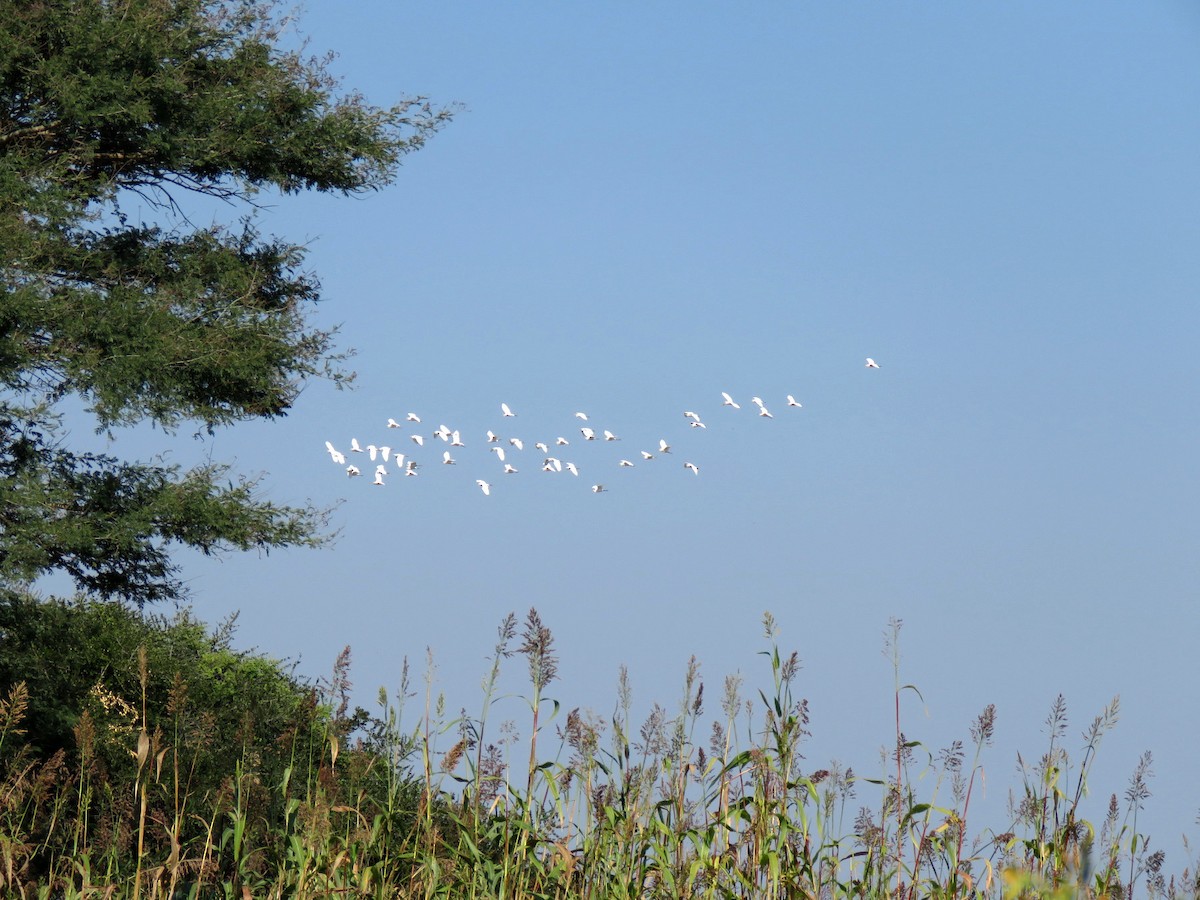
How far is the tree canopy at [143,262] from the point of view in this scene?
9.89 m

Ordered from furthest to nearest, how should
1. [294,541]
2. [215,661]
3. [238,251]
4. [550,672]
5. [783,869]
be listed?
[215,661]
[238,251]
[294,541]
[783,869]
[550,672]

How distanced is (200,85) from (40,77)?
1.51 metres

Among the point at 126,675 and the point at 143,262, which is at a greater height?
the point at 143,262

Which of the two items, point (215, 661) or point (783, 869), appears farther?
point (215, 661)

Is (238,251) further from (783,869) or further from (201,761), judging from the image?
(783,869)

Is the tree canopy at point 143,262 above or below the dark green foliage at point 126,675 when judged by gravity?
above

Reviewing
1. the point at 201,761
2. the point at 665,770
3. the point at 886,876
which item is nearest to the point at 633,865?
the point at 665,770

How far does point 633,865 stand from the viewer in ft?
12.2

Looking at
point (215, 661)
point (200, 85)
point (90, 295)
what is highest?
point (200, 85)

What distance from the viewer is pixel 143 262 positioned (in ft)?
37.2

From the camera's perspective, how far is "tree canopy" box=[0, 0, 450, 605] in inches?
389

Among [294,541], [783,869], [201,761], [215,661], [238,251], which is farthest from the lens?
[215,661]

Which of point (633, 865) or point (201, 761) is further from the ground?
point (201, 761)

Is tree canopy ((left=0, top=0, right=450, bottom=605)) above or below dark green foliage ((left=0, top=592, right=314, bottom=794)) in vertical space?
above
